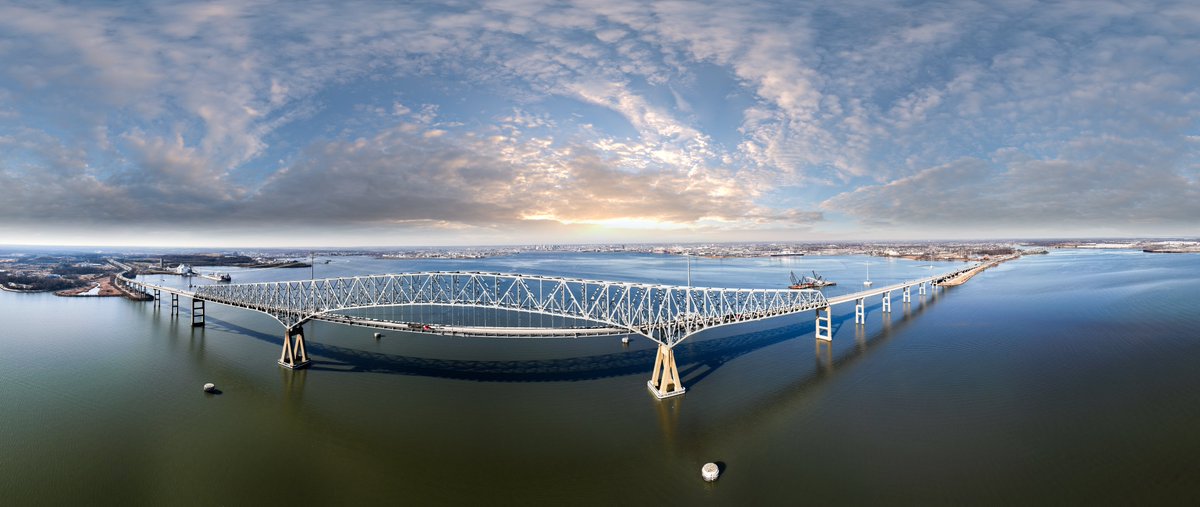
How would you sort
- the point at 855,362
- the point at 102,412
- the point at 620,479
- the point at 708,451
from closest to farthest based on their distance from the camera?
the point at 620,479, the point at 708,451, the point at 102,412, the point at 855,362

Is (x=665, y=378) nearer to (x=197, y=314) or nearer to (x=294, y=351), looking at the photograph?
(x=294, y=351)

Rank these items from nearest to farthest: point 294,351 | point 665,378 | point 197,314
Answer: point 665,378
point 294,351
point 197,314

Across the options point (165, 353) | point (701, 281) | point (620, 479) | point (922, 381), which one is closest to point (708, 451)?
point (620, 479)

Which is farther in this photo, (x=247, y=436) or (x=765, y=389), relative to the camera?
(x=765, y=389)

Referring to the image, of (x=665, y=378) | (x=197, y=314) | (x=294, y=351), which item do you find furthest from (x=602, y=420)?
(x=197, y=314)

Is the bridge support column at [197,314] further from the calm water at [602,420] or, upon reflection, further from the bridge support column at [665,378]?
the bridge support column at [665,378]

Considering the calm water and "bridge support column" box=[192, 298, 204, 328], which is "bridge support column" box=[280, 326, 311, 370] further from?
"bridge support column" box=[192, 298, 204, 328]

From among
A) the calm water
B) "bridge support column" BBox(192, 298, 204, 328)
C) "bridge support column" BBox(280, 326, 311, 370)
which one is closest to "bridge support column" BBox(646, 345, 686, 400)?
the calm water

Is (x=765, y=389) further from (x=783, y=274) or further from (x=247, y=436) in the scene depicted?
(x=783, y=274)
